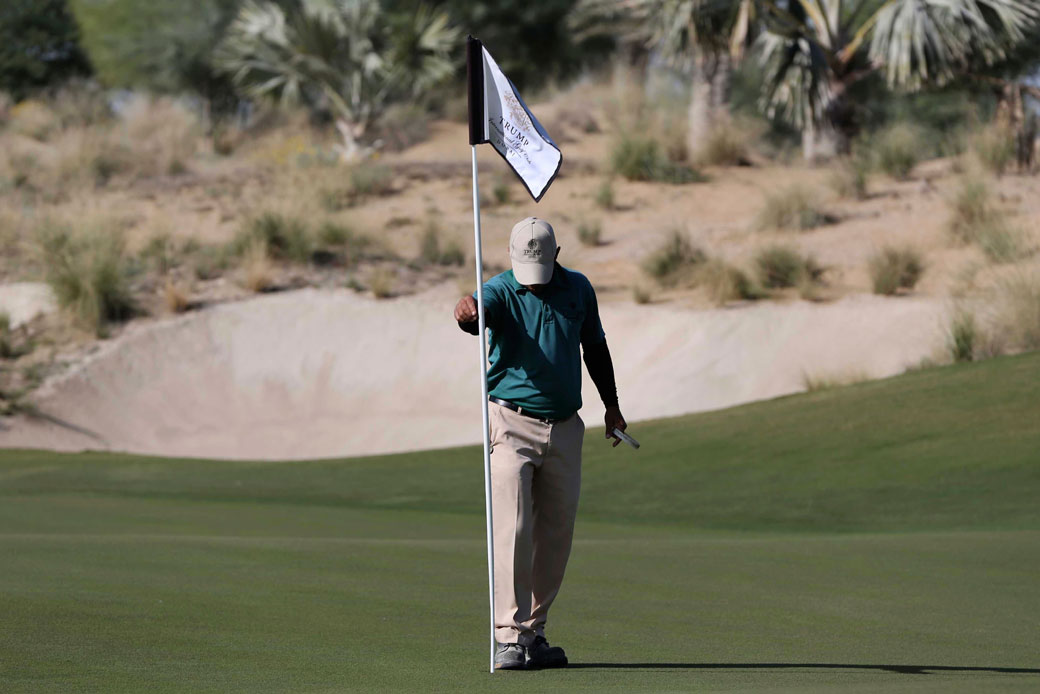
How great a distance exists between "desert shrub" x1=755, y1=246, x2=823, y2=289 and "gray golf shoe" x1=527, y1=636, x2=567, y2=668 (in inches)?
881

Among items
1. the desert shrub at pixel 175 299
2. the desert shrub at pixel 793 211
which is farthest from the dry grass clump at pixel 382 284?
the desert shrub at pixel 793 211

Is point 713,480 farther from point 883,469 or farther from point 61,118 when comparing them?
point 61,118

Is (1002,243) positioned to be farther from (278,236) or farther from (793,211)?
(278,236)

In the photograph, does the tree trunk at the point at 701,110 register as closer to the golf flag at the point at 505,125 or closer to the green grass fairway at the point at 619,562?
the green grass fairway at the point at 619,562

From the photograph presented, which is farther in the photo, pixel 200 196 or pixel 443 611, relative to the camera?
pixel 200 196

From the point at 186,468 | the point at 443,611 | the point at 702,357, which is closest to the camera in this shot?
the point at 443,611

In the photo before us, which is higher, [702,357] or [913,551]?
[702,357]

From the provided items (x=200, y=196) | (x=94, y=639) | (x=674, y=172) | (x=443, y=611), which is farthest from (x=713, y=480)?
(x=200, y=196)

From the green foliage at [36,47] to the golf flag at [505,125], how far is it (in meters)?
48.4

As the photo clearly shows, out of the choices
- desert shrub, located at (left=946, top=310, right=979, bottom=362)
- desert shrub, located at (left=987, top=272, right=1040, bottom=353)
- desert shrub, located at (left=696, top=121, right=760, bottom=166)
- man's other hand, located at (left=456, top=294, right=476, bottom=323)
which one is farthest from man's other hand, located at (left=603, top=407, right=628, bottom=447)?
desert shrub, located at (left=696, top=121, right=760, bottom=166)

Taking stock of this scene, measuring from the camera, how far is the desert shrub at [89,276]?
1128 inches

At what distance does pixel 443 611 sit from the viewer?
7777 mm

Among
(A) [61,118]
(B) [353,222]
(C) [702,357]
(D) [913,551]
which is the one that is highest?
(A) [61,118]

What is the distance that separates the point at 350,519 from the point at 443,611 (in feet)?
20.8
